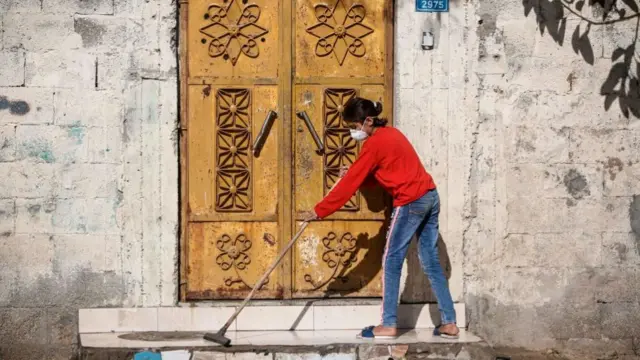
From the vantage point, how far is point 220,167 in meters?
7.09

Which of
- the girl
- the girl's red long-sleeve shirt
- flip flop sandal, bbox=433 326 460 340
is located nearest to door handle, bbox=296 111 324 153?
the girl

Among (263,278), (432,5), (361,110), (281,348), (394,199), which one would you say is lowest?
(281,348)

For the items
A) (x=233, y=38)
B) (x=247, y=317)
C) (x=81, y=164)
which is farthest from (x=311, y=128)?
(x=81, y=164)

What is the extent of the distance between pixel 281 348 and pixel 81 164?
2047 millimetres

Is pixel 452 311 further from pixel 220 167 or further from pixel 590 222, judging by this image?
pixel 220 167

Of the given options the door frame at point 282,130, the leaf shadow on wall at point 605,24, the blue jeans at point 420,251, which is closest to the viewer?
the blue jeans at point 420,251

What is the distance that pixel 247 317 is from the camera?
275 inches

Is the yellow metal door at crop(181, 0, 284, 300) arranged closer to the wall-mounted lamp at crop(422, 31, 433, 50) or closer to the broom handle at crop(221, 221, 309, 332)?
the broom handle at crop(221, 221, 309, 332)

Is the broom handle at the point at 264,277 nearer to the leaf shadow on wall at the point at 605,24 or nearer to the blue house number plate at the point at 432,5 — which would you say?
the blue house number plate at the point at 432,5

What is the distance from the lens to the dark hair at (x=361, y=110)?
6.57 meters

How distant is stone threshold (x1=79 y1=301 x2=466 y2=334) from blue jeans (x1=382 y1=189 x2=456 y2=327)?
0.45m

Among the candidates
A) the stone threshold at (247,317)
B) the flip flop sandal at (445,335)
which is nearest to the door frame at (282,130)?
the stone threshold at (247,317)

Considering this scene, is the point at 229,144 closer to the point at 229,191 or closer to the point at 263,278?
the point at 229,191

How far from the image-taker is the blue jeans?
6551 mm
